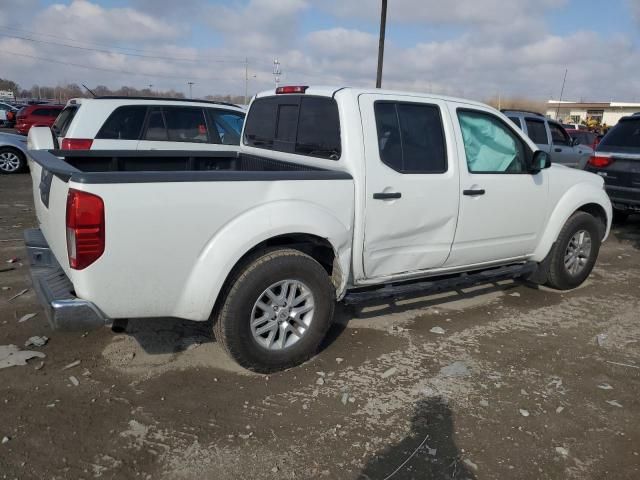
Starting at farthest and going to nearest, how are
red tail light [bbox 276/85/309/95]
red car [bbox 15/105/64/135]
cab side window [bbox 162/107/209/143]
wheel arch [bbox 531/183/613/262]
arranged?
1. red car [bbox 15/105/64/135]
2. cab side window [bbox 162/107/209/143]
3. wheel arch [bbox 531/183/613/262]
4. red tail light [bbox 276/85/309/95]

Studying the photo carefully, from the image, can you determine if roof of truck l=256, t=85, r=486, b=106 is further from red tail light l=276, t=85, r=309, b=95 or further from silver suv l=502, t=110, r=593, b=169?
silver suv l=502, t=110, r=593, b=169

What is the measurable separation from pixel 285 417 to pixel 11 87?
113 metres

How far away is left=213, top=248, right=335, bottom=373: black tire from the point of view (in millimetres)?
3303

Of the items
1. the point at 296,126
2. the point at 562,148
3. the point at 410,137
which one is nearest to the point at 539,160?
the point at 410,137

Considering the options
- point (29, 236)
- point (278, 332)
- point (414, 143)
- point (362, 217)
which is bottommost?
point (278, 332)

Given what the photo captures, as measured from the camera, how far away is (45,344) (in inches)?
152

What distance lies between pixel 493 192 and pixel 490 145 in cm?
44

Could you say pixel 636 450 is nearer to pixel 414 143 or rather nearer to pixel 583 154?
pixel 414 143

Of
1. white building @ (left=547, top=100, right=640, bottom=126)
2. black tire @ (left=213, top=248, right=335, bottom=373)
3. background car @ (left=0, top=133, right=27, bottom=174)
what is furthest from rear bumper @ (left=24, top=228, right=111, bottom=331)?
white building @ (left=547, top=100, right=640, bottom=126)

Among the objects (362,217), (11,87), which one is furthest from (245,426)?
(11,87)

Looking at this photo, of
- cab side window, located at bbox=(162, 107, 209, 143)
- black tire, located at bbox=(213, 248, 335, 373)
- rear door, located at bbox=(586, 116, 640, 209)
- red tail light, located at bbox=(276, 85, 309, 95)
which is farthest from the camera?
cab side window, located at bbox=(162, 107, 209, 143)

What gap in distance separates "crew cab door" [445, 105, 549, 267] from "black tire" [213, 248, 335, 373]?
4.50 ft

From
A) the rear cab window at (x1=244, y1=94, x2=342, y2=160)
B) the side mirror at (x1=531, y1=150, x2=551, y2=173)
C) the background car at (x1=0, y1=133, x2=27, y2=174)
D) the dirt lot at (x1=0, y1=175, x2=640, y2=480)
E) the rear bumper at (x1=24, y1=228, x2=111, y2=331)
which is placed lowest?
the dirt lot at (x1=0, y1=175, x2=640, y2=480)

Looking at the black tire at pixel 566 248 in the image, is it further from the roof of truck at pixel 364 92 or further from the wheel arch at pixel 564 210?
the roof of truck at pixel 364 92
